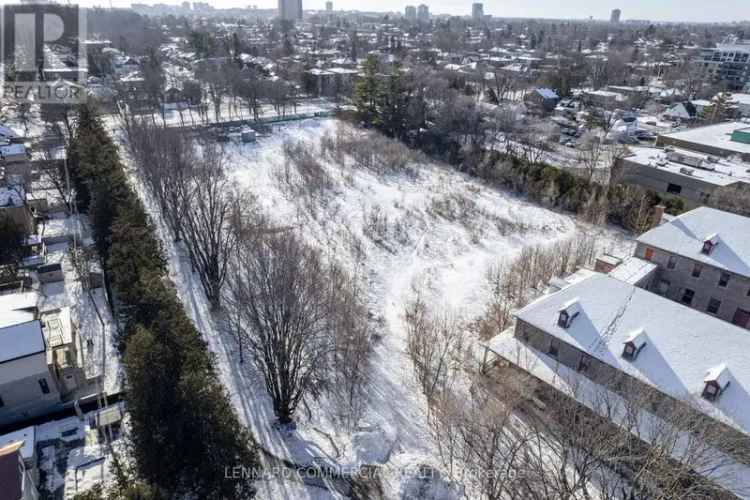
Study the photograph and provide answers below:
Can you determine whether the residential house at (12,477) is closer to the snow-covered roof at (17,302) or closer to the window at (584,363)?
the snow-covered roof at (17,302)

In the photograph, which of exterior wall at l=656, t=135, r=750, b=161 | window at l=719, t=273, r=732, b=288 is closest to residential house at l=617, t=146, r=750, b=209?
exterior wall at l=656, t=135, r=750, b=161

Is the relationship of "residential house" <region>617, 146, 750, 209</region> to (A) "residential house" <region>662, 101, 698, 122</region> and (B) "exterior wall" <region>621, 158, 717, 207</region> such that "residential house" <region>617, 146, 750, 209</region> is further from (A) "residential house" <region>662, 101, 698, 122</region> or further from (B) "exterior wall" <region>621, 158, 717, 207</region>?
(A) "residential house" <region>662, 101, 698, 122</region>

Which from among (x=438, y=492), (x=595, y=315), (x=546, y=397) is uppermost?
(x=595, y=315)

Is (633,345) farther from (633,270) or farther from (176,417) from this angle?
(176,417)

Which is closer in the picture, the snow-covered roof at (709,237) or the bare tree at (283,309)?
the bare tree at (283,309)

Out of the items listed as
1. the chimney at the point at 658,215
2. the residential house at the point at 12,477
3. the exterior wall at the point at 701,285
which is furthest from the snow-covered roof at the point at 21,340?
the chimney at the point at 658,215

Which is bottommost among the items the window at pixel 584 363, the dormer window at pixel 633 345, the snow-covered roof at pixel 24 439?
the snow-covered roof at pixel 24 439

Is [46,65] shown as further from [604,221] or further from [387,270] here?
[604,221]

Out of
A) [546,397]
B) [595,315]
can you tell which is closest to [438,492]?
[546,397]
